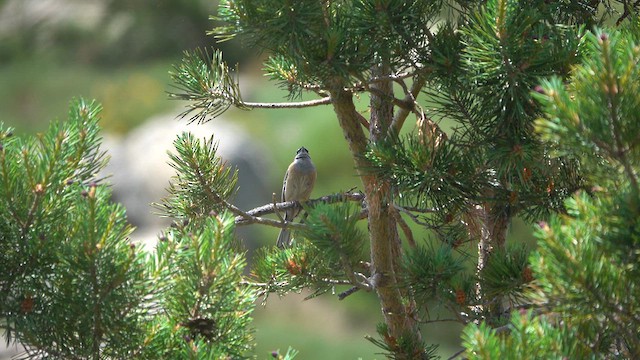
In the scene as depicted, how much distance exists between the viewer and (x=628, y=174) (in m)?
1.23

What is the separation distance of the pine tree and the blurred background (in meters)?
4.05

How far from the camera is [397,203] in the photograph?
2.37 meters

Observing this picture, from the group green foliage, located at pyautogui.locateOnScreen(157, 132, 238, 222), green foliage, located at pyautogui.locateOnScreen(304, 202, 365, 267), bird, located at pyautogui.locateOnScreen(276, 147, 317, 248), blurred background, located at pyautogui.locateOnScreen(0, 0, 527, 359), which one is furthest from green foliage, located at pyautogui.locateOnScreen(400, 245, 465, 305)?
blurred background, located at pyautogui.locateOnScreen(0, 0, 527, 359)

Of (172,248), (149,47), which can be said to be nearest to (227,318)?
(172,248)

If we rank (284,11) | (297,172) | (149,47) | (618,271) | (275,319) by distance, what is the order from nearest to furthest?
(618,271)
(284,11)
(297,172)
(275,319)
(149,47)

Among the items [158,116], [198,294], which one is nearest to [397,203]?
[198,294]

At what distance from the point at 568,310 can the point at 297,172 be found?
9.32ft

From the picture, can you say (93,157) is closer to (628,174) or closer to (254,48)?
(254,48)

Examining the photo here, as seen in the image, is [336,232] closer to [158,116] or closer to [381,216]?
[381,216]

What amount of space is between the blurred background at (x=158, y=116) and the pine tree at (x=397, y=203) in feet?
13.3

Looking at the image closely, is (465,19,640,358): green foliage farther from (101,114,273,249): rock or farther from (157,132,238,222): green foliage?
(101,114,273,249): rock

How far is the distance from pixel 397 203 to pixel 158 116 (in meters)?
7.07

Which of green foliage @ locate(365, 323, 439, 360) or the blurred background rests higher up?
the blurred background

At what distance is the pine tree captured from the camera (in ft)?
4.05
